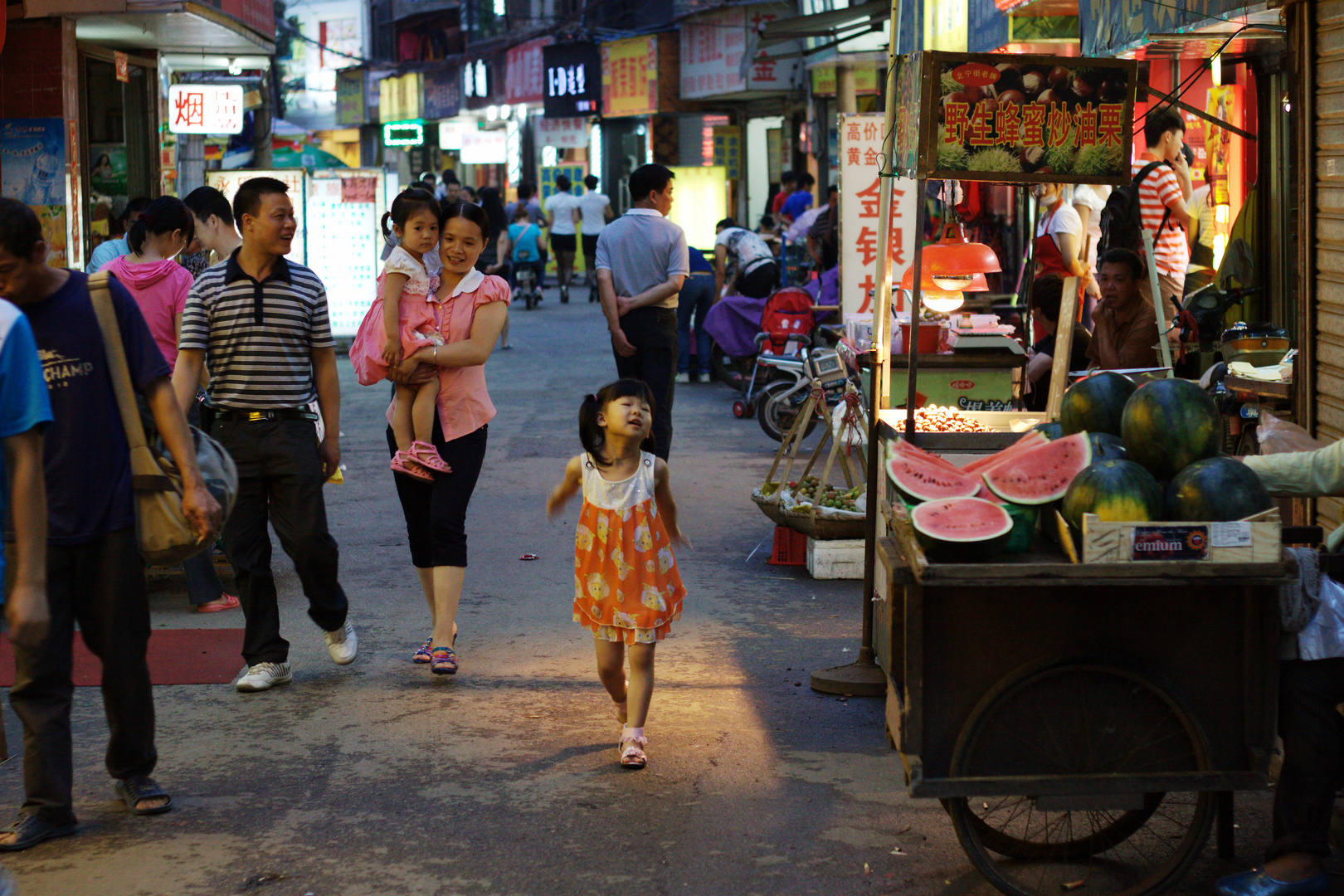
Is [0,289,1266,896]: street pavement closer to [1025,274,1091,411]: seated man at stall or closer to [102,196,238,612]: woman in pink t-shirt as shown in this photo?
[102,196,238,612]: woman in pink t-shirt

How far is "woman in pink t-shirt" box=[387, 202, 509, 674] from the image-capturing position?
233 inches

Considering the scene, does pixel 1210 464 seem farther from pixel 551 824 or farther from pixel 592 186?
pixel 592 186

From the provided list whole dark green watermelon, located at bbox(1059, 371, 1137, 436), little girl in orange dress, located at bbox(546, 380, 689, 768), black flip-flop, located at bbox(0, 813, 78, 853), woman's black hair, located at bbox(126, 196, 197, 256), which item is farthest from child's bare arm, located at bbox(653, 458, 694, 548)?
woman's black hair, located at bbox(126, 196, 197, 256)

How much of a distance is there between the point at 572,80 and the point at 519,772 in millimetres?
28187

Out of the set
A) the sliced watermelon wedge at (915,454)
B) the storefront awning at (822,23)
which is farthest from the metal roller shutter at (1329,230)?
the storefront awning at (822,23)

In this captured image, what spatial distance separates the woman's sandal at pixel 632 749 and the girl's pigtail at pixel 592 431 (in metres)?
0.94

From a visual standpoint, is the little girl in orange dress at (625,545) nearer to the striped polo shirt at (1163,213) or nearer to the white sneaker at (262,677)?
the white sneaker at (262,677)

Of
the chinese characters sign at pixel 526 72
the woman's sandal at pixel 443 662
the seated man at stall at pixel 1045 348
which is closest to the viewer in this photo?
the woman's sandal at pixel 443 662

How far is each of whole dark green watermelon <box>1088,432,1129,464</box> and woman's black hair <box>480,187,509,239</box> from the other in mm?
15339

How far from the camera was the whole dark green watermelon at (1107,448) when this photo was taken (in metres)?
4.00

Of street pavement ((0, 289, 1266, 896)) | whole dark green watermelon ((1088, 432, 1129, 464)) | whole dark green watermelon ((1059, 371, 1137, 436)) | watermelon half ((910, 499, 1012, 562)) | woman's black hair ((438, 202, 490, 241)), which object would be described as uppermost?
woman's black hair ((438, 202, 490, 241))

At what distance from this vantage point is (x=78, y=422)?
4.23m

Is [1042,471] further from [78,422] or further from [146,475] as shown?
[78,422]

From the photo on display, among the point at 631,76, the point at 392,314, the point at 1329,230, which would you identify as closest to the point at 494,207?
the point at 631,76
